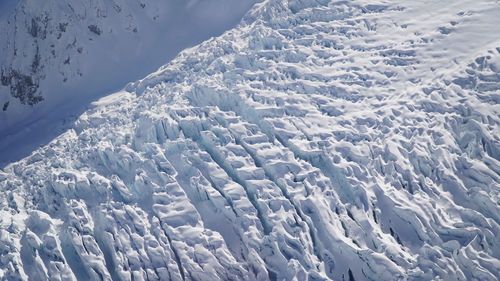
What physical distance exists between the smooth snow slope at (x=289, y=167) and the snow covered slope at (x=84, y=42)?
1.93 meters

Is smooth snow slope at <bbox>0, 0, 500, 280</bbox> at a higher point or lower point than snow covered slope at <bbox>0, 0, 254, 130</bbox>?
lower

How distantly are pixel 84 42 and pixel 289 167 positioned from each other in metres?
11.0

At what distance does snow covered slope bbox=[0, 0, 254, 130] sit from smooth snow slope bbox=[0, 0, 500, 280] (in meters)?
1.93

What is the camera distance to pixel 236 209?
46.9ft

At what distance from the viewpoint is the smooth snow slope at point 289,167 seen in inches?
527

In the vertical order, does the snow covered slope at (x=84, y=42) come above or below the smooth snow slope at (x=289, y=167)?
above

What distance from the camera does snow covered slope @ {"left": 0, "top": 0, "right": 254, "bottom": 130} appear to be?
19047mm

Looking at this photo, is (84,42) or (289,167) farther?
(84,42)

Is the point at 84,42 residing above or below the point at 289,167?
above

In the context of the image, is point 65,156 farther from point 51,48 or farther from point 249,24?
point 249,24

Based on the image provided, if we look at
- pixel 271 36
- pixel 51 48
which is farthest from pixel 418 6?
pixel 51 48

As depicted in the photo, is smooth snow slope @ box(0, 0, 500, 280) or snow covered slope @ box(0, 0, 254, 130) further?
snow covered slope @ box(0, 0, 254, 130)

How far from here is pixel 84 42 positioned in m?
20.3

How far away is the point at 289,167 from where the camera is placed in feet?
49.5
